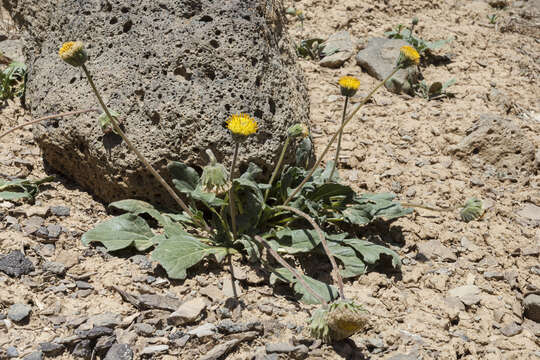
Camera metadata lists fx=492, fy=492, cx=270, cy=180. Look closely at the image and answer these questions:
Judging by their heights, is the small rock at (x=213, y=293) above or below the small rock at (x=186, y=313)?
below

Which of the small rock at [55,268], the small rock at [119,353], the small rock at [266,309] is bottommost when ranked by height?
the small rock at [266,309]

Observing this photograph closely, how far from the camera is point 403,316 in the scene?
10.1 feet

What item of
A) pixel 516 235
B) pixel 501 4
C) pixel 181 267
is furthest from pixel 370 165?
pixel 501 4

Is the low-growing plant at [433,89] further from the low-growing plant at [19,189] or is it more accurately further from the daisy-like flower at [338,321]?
the low-growing plant at [19,189]

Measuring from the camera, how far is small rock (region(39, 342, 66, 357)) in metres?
2.43

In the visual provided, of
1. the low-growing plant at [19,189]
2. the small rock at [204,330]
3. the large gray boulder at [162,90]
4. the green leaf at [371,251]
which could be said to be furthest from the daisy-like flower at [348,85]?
the low-growing plant at [19,189]

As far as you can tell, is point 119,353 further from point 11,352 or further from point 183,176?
point 183,176

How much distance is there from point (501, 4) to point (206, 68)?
534 cm

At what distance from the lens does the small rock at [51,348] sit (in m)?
2.43

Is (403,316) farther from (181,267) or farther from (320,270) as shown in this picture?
(181,267)

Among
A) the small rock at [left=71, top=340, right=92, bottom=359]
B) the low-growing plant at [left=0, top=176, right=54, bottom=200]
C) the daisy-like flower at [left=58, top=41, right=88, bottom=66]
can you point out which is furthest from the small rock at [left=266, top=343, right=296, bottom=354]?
the low-growing plant at [left=0, top=176, right=54, bottom=200]

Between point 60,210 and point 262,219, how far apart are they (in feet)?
4.69

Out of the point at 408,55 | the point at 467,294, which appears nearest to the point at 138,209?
the point at 408,55

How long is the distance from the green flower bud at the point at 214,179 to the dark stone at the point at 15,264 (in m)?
1.13
